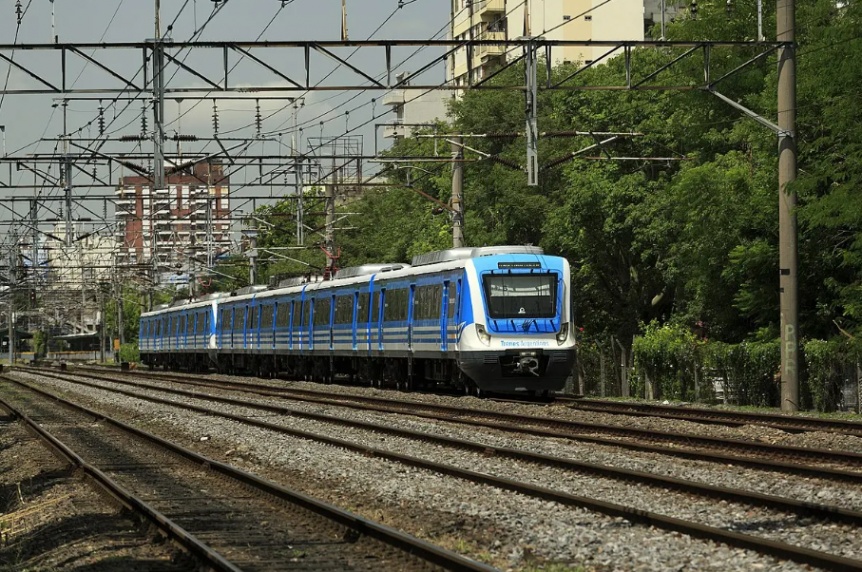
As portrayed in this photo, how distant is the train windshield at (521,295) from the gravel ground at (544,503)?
327 inches

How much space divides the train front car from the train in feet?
0.07

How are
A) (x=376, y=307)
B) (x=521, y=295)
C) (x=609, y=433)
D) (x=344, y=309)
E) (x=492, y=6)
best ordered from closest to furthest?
(x=609, y=433) → (x=521, y=295) → (x=376, y=307) → (x=344, y=309) → (x=492, y=6)

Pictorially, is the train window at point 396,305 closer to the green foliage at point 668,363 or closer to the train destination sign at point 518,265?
the train destination sign at point 518,265

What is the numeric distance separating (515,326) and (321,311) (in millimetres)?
14093

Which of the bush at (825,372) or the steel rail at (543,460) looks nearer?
the steel rail at (543,460)

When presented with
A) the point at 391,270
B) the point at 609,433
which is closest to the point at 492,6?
the point at 391,270

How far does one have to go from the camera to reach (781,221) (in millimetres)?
26516

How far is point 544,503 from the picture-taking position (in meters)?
12.9

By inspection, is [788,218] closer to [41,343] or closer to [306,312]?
[306,312]

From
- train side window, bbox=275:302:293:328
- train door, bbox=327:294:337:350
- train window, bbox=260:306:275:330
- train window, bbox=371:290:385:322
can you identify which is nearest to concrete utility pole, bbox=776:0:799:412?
train window, bbox=371:290:385:322

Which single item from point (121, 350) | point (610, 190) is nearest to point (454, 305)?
point (610, 190)

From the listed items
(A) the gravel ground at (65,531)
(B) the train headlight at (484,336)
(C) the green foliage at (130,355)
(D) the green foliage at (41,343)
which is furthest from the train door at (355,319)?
(D) the green foliage at (41,343)

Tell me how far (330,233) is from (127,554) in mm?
41955

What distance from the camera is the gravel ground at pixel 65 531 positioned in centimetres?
1055
